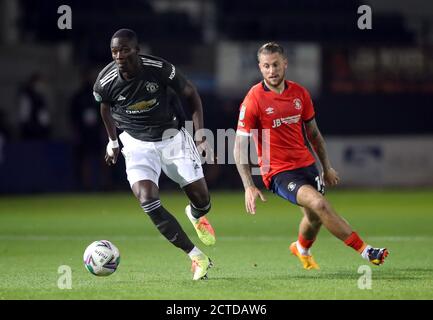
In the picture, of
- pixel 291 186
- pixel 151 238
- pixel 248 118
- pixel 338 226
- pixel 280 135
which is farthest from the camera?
pixel 151 238

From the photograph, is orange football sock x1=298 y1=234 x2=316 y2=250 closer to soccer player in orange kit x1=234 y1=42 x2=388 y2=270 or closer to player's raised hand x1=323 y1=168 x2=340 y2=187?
soccer player in orange kit x1=234 y1=42 x2=388 y2=270

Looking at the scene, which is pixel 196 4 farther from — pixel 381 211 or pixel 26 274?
pixel 26 274

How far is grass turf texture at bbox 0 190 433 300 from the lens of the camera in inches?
336

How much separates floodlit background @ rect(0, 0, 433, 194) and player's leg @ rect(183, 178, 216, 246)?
34.5ft

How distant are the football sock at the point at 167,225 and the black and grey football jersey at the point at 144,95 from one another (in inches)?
37.2

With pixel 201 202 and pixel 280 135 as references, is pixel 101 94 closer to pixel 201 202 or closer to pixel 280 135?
pixel 201 202

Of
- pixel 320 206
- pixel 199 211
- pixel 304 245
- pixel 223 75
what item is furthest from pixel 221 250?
pixel 223 75

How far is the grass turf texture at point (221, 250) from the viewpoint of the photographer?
8523 mm

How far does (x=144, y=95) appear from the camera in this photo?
9.85 m

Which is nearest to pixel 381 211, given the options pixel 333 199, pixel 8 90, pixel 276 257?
pixel 333 199

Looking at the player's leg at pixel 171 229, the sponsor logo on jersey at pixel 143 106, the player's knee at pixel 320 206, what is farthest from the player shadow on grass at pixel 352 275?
the sponsor logo on jersey at pixel 143 106

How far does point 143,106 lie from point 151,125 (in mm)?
233

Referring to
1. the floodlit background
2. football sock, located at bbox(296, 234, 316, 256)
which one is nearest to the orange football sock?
football sock, located at bbox(296, 234, 316, 256)

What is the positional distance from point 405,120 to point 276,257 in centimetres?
1267
